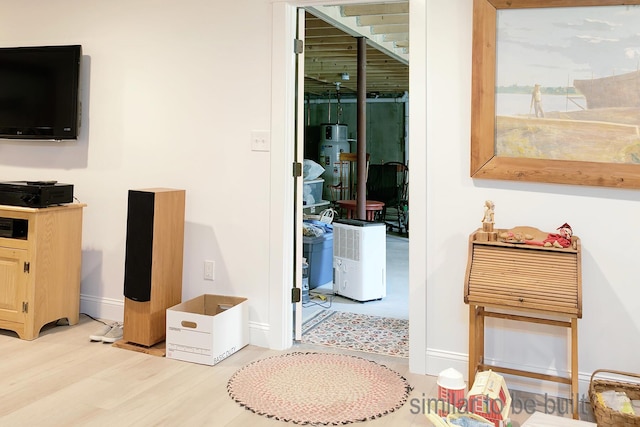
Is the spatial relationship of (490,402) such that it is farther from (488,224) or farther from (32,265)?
(32,265)

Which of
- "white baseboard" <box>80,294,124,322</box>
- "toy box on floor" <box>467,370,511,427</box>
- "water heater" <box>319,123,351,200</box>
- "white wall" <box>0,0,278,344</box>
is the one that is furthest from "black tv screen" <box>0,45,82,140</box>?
"water heater" <box>319,123,351,200</box>

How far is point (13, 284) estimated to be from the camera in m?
3.43

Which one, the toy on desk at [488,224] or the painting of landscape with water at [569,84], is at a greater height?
the painting of landscape with water at [569,84]

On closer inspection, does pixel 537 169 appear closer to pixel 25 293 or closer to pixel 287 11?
pixel 287 11

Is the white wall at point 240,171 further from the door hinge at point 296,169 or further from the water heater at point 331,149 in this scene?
the water heater at point 331,149

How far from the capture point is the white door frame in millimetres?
2951

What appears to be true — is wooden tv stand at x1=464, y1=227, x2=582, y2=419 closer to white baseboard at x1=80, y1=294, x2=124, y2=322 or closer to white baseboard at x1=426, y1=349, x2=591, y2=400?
white baseboard at x1=426, y1=349, x2=591, y2=400

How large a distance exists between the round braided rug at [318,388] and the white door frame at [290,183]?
25 cm

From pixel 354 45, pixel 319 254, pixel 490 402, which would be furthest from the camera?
pixel 354 45

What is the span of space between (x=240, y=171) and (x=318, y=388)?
1.36 meters

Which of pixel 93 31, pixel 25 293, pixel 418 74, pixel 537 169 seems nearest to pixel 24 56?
pixel 93 31

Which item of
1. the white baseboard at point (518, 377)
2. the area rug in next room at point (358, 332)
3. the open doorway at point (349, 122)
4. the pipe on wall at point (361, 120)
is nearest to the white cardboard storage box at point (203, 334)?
the area rug in next room at point (358, 332)

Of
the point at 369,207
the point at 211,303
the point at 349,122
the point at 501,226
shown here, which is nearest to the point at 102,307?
the point at 211,303

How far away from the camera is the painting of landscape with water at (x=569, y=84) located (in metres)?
2.57
